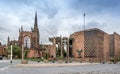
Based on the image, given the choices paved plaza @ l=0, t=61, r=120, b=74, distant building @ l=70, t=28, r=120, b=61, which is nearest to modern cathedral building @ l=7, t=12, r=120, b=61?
distant building @ l=70, t=28, r=120, b=61

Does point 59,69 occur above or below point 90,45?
below

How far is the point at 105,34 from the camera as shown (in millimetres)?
72000

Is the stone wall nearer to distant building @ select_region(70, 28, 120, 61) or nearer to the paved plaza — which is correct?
distant building @ select_region(70, 28, 120, 61)

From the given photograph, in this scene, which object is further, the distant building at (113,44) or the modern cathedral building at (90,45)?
the distant building at (113,44)

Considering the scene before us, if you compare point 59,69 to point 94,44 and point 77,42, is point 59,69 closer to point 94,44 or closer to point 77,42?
point 94,44

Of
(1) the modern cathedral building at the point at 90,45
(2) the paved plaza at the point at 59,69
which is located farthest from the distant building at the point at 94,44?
(2) the paved plaza at the point at 59,69

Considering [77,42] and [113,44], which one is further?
[113,44]

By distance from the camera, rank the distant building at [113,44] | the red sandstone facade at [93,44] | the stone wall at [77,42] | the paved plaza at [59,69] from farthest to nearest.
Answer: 1. the distant building at [113,44]
2. the stone wall at [77,42]
3. the red sandstone facade at [93,44]
4. the paved plaza at [59,69]

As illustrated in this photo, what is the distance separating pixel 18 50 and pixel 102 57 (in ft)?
152

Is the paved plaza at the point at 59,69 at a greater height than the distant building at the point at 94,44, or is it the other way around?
the distant building at the point at 94,44

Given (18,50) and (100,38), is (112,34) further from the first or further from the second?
(18,50)

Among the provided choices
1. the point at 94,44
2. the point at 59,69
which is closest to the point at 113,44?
the point at 94,44

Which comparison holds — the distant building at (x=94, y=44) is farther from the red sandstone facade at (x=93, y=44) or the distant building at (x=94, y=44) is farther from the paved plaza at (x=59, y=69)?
the paved plaza at (x=59, y=69)

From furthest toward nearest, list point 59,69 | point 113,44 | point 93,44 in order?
1. point 113,44
2. point 93,44
3. point 59,69
